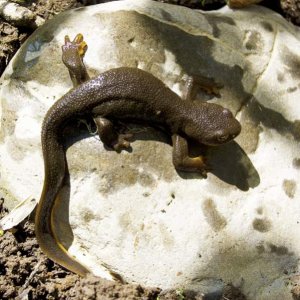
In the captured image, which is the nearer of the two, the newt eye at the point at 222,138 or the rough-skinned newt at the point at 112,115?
the rough-skinned newt at the point at 112,115

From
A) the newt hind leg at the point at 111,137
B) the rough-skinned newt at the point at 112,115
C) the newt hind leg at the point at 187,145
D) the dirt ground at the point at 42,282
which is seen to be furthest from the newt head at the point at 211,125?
the dirt ground at the point at 42,282

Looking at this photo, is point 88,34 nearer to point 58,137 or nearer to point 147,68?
point 147,68

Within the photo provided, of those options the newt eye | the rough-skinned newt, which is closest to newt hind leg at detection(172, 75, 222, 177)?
the rough-skinned newt

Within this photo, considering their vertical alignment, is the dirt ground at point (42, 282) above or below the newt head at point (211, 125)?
below

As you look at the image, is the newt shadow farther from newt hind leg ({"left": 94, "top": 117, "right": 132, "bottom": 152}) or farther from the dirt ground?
the dirt ground

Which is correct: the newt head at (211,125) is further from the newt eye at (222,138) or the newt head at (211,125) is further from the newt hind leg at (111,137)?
the newt hind leg at (111,137)

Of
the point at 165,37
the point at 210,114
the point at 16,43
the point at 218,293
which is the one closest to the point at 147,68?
the point at 165,37

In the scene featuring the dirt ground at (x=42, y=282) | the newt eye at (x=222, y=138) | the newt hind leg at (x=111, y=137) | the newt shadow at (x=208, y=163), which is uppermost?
the newt eye at (x=222, y=138)
